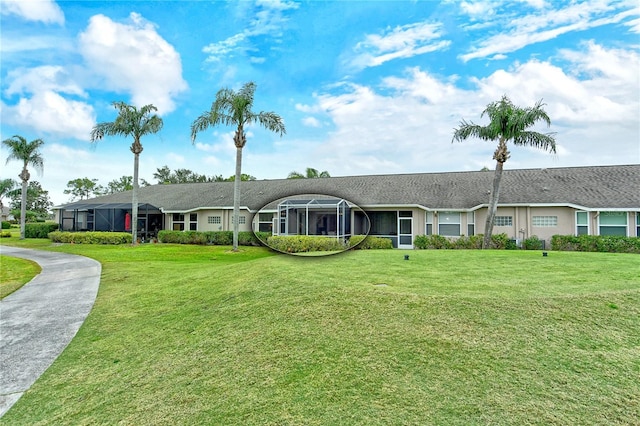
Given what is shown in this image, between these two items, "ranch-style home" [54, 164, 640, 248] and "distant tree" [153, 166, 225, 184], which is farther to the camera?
"distant tree" [153, 166, 225, 184]

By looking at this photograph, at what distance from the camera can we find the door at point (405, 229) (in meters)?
22.4

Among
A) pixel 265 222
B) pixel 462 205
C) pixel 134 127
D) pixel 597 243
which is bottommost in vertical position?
pixel 597 243

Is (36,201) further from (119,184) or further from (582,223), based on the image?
(582,223)

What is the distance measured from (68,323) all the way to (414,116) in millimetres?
19002

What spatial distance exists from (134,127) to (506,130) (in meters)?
24.1

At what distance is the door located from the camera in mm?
22445

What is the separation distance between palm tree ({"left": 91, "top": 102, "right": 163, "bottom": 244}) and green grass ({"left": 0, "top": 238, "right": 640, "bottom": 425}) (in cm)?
2134

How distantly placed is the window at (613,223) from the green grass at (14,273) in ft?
84.1

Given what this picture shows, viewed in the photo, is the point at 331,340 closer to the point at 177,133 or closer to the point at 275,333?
the point at 275,333

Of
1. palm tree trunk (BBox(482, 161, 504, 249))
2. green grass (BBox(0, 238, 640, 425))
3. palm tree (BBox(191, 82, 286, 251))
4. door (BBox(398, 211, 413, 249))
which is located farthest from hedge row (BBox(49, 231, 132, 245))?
palm tree trunk (BBox(482, 161, 504, 249))

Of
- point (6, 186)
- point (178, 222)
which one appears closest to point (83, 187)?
point (6, 186)

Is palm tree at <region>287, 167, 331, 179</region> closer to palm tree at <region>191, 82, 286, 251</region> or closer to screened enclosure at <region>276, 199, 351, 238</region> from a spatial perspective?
palm tree at <region>191, 82, 286, 251</region>

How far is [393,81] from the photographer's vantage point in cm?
1816

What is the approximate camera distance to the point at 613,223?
19.3 meters
